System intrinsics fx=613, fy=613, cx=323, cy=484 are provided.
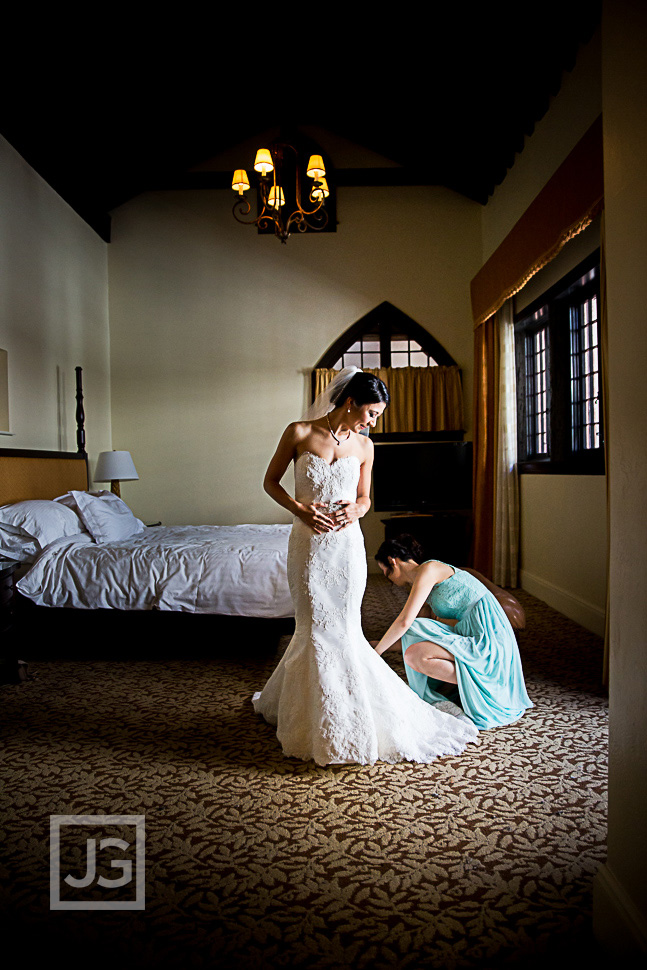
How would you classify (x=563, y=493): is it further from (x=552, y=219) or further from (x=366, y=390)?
(x=366, y=390)

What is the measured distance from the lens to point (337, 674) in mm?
2463

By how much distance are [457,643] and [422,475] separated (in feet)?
13.0

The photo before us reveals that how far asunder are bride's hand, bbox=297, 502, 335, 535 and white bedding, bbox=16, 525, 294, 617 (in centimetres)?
130

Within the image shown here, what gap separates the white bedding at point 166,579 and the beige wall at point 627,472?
2454 mm

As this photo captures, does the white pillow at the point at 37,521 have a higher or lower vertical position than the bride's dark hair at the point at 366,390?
lower

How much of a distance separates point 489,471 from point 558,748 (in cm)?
394

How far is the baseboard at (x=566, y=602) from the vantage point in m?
4.31

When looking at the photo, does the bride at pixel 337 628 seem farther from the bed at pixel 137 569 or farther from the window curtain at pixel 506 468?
the window curtain at pixel 506 468

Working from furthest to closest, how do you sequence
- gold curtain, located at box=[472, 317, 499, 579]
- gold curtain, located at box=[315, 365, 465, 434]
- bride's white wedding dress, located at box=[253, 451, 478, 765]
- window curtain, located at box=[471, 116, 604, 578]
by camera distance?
gold curtain, located at box=[315, 365, 465, 434], gold curtain, located at box=[472, 317, 499, 579], window curtain, located at box=[471, 116, 604, 578], bride's white wedding dress, located at box=[253, 451, 478, 765]

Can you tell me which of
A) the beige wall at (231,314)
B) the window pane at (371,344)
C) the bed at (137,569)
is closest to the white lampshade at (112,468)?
the beige wall at (231,314)

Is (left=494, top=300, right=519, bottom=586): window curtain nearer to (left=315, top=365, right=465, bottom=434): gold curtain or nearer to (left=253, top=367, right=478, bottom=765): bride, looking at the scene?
(left=315, top=365, right=465, bottom=434): gold curtain

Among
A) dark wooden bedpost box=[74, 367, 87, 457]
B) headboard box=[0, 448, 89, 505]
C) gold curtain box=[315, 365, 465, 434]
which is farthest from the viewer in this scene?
gold curtain box=[315, 365, 465, 434]

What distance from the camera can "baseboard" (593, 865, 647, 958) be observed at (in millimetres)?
1299

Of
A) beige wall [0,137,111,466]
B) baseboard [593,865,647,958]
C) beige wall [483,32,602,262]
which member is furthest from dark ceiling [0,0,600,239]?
baseboard [593,865,647,958]
